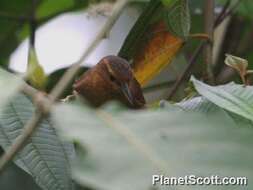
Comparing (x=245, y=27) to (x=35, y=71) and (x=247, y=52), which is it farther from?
(x=35, y=71)

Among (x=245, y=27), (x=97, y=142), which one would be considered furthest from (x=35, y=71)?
(x=245, y=27)

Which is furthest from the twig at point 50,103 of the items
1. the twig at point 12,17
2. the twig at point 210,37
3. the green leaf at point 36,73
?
the twig at point 12,17

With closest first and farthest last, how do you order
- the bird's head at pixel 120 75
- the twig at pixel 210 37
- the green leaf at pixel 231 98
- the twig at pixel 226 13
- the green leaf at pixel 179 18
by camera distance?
the green leaf at pixel 231 98 < the green leaf at pixel 179 18 < the bird's head at pixel 120 75 < the twig at pixel 210 37 < the twig at pixel 226 13

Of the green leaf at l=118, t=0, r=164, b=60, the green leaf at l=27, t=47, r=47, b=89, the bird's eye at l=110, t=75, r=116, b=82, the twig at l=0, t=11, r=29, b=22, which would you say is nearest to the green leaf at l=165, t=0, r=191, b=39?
the green leaf at l=118, t=0, r=164, b=60

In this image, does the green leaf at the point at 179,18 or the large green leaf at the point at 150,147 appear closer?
the large green leaf at the point at 150,147

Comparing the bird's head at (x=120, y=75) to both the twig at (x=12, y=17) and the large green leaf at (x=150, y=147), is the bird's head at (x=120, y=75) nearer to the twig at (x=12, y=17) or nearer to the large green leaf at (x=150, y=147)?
the large green leaf at (x=150, y=147)

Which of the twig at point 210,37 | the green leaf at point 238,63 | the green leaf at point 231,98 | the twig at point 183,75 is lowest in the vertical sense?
the twig at point 183,75

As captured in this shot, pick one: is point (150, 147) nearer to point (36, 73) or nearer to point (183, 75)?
point (36, 73)
